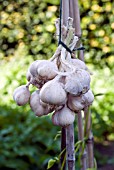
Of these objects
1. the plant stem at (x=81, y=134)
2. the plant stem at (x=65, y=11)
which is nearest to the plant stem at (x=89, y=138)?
the plant stem at (x=81, y=134)

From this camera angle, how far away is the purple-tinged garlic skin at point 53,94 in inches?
26.2

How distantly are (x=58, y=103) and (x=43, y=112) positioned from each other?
62 mm

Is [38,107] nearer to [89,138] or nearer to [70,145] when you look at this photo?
[70,145]

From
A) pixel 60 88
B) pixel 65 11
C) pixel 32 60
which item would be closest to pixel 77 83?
pixel 60 88

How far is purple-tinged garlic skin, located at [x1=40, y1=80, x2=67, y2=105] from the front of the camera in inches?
26.2

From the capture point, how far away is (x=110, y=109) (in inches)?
143

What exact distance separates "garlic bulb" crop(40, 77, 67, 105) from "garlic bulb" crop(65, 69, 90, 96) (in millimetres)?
11

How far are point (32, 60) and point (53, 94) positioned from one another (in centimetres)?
396

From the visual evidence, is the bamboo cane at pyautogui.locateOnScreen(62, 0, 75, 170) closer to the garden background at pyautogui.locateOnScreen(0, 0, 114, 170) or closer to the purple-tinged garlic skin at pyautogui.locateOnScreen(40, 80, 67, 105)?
the purple-tinged garlic skin at pyautogui.locateOnScreen(40, 80, 67, 105)

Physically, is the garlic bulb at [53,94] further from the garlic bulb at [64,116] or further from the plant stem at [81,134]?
the plant stem at [81,134]

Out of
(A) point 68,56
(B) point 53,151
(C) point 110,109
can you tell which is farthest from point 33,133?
(A) point 68,56

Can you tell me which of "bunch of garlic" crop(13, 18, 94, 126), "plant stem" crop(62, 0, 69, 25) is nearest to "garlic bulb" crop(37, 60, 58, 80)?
"bunch of garlic" crop(13, 18, 94, 126)

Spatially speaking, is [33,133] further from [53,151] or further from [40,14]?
[40,14]

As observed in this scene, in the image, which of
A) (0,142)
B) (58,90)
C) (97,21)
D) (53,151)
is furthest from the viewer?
(97,21)
